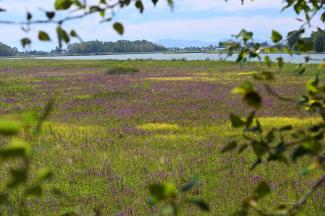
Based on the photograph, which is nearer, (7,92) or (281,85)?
(7,92)

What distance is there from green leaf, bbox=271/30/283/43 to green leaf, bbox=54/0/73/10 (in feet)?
2.82

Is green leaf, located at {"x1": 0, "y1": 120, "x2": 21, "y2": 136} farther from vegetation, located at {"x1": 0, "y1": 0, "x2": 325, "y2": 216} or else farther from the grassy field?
the grassy field

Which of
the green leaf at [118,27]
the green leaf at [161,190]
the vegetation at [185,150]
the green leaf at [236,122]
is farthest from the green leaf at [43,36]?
the green leaf at [161,190]

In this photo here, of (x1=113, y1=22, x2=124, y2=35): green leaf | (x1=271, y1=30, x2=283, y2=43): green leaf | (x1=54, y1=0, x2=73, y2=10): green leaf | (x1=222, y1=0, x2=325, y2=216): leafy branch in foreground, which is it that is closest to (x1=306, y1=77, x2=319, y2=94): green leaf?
(x1=222, y1=0, x2=325, y2=216): leafy branch in foreground

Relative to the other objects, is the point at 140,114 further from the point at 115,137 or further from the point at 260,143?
the point at 260,143

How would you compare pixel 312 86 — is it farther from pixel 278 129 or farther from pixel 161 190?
A: pixel 161 190

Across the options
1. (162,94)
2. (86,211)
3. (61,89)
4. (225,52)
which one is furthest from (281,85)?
(225,52)

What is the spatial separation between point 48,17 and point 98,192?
754 cm

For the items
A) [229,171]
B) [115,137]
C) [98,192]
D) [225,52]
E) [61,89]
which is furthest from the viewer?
[61,89]

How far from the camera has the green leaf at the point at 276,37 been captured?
1986mm

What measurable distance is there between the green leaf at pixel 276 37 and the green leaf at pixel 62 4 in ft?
2.82

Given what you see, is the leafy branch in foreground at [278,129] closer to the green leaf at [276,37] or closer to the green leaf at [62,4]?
the green leaf at [276,37]

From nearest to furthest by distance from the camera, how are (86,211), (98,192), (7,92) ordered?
(86,211) < (98,192) < (7,92)

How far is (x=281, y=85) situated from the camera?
31.6 meters
